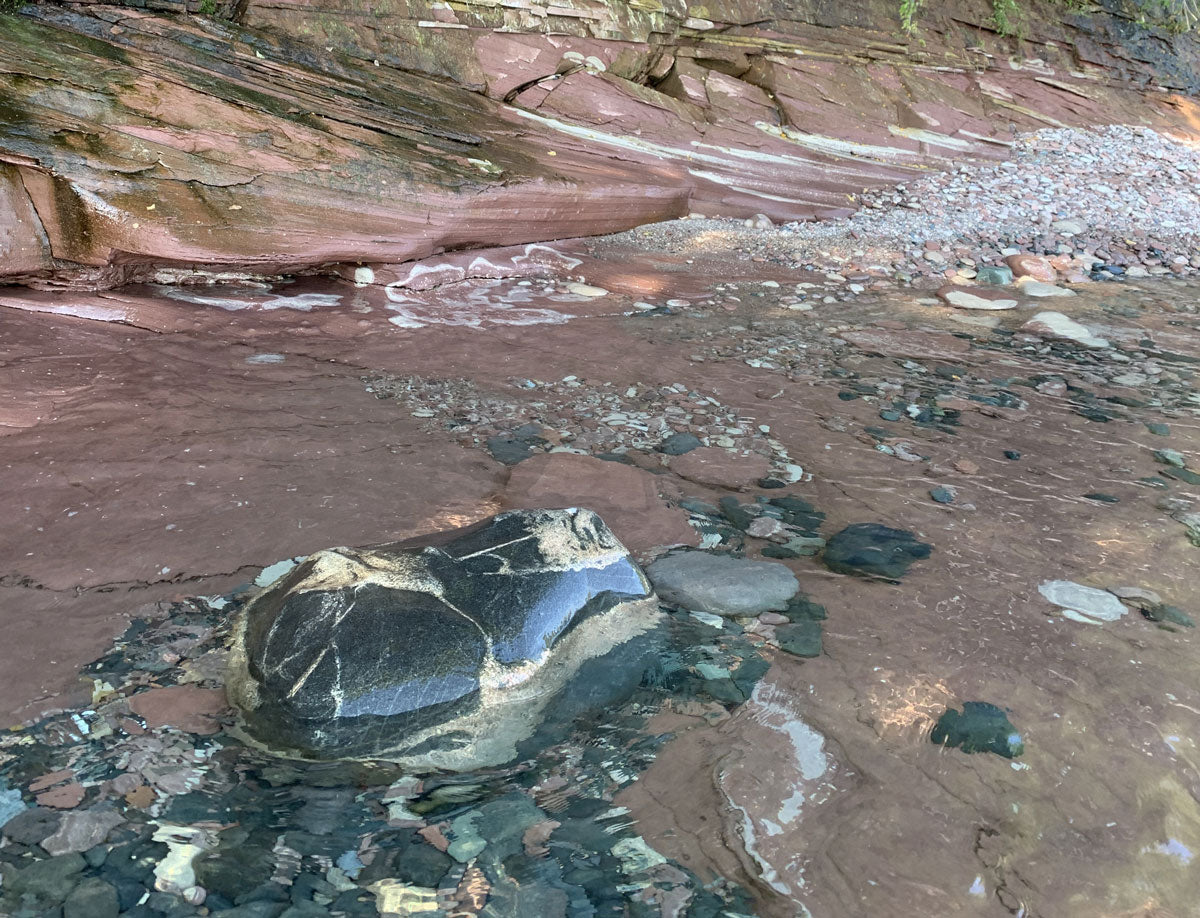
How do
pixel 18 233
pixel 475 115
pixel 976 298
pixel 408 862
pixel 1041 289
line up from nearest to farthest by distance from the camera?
pixel 408 862 < pixel 18 233 < pixel 976 298 < pixel 1041 289 < pixel 475 115

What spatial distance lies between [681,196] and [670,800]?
5.67 meters

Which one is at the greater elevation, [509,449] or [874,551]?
[874,551]

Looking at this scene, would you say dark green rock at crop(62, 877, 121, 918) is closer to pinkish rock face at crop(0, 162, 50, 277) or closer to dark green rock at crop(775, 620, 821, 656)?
dark green rock at crop(775, 620, 821, 656)

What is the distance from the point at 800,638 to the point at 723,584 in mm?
300

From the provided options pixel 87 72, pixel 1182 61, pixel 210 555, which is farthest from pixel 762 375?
pixel 1182 61

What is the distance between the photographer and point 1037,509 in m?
3.16

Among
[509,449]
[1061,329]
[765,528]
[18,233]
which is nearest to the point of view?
[765,528]

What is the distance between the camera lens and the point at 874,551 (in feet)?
9.46

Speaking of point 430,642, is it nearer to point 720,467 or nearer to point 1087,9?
point 720,467

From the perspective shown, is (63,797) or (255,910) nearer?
(255,910)

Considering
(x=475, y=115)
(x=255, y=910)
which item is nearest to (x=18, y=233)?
(x=475, y=115)

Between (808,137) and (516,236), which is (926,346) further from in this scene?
(808,137)

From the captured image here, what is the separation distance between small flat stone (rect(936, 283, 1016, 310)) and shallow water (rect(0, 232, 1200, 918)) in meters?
0.21

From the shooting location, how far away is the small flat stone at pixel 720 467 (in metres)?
3.37
